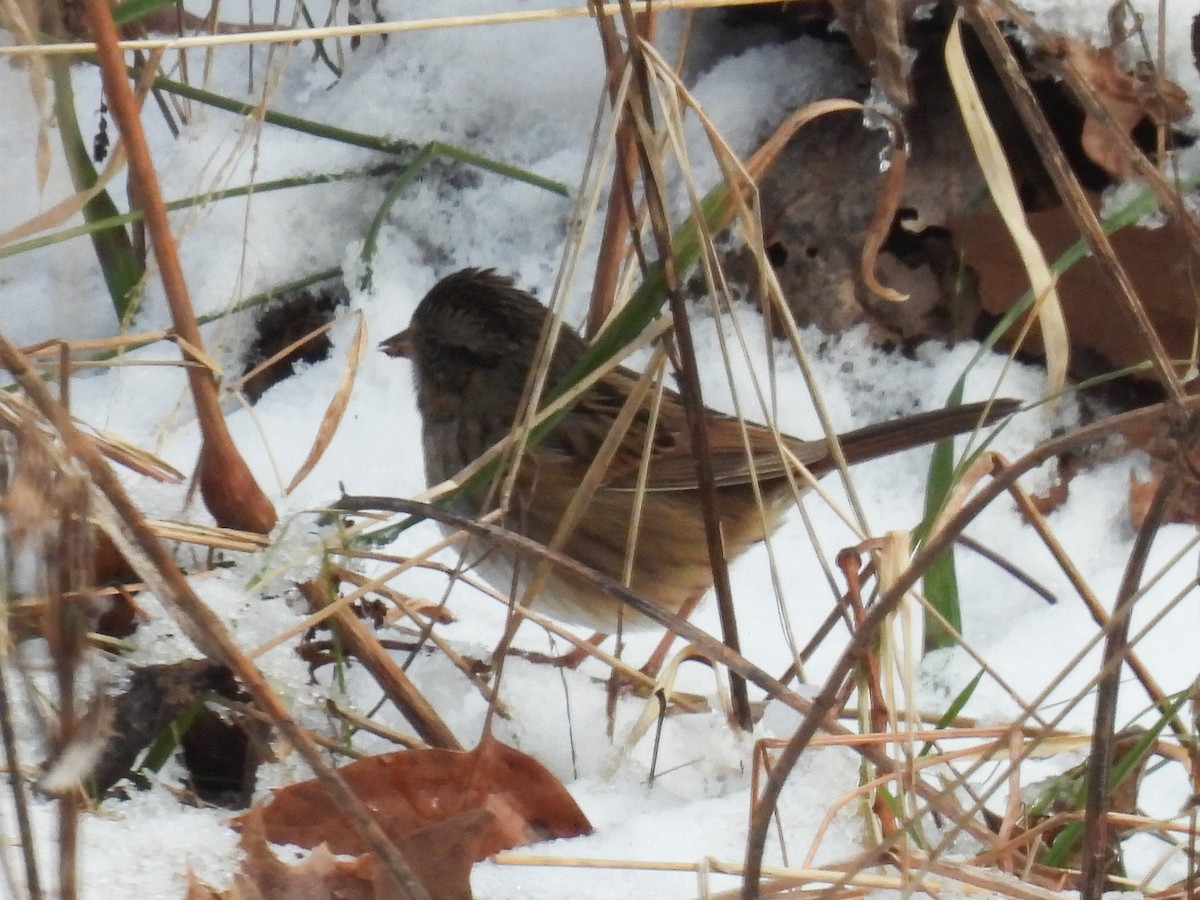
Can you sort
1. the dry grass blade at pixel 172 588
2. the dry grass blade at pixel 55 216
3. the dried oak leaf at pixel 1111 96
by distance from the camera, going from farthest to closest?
the dried oak leaf at pixel 1111 96 → the dry grass blade at pixel 55 216 → the dry grass blade at pixel 172 588

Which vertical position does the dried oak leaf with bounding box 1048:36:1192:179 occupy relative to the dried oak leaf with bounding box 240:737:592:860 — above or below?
above

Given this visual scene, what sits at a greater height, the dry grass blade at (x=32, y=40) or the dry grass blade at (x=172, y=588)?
the dry grass blade at (x=32, y=40)

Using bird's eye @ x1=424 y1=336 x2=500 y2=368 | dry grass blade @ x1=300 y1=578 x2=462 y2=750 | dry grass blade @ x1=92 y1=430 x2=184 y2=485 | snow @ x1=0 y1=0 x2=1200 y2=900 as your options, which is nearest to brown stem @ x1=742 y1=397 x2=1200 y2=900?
snow @ x1=0 y1=0 x2=1200 y2=900

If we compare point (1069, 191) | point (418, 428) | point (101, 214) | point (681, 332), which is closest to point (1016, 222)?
point (1069, 191)

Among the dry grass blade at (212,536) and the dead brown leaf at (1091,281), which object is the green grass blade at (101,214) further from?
the dead brown leaf at (1091,281)

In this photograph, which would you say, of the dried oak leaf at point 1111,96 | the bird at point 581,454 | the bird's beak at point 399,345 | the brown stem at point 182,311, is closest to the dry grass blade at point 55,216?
the brown stem at point 182,311

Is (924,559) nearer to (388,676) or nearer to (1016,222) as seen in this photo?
(1016,222)

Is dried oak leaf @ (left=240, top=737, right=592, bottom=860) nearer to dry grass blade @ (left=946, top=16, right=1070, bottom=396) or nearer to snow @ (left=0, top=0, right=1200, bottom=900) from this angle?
snow @ (left=0, top=0, right=1200, bottom=900)

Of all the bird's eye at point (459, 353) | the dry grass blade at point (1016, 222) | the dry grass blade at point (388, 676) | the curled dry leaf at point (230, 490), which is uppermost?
the dry grass blade at point (1016, 222)
